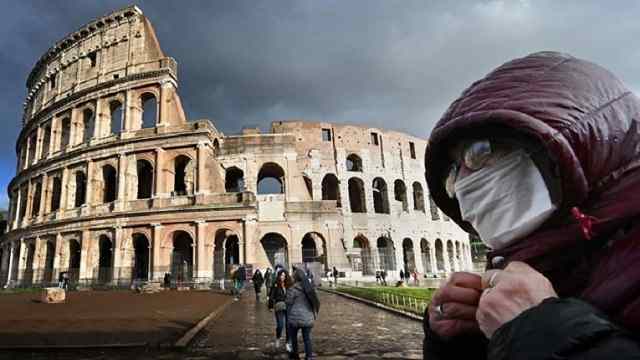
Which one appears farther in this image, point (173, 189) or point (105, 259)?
point (105, 259)

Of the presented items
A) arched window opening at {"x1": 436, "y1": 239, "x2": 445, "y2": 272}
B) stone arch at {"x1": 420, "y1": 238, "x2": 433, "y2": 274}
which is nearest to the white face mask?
stone arch at {"x1": 420, "y1": 238, "x2": 433, "y2": 274}

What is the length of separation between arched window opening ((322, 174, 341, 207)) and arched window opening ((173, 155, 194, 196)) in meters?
10.6

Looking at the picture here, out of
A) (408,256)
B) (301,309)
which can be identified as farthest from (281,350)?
(408,256)

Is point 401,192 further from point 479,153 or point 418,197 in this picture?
point 479,153

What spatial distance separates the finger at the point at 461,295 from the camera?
0.88 meters

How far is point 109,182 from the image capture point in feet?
103

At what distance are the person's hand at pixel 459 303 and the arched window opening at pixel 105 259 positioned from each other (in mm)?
28540

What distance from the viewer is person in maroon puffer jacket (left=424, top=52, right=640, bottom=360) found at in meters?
0.62

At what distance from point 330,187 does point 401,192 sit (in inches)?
236

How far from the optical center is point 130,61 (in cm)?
2972

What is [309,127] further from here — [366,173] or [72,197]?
[72,197]

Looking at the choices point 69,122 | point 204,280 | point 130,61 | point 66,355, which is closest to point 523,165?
point 66,355

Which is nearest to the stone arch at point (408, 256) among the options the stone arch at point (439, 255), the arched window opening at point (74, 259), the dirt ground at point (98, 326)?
the stone arch at point (439, 255)

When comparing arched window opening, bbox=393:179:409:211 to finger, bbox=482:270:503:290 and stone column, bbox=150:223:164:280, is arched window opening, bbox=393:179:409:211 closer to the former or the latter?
stone column, bbox=150:223:164:280
